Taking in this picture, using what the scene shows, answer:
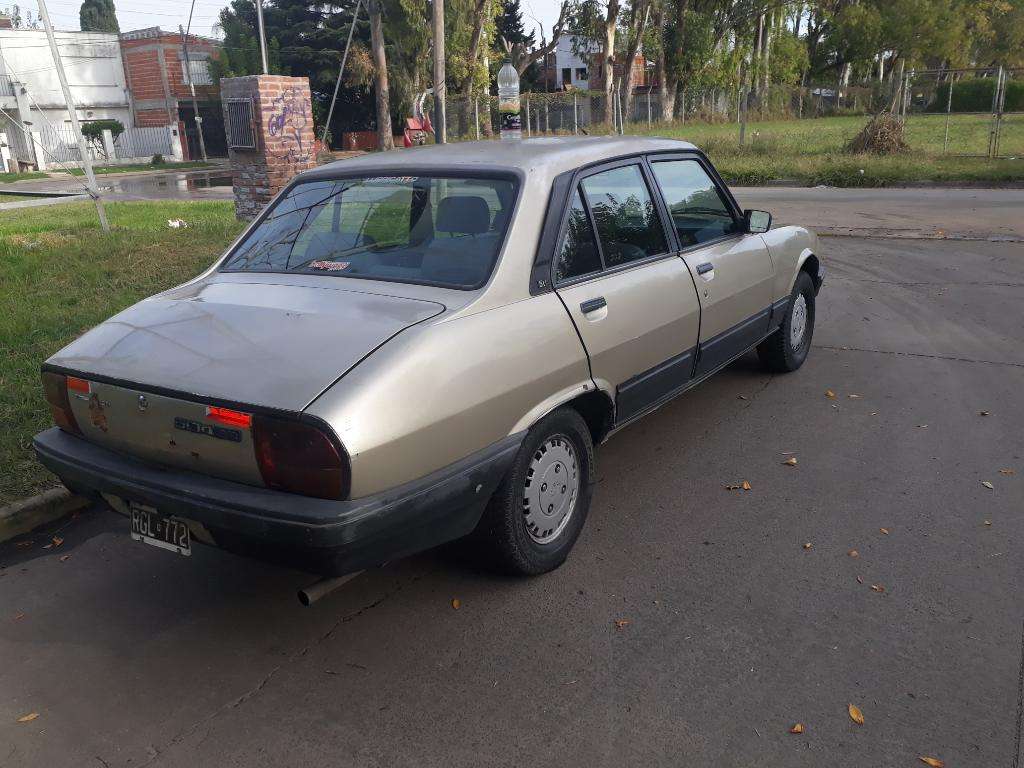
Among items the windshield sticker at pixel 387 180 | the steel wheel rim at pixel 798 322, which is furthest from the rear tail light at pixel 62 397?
the steel wheel rim at pixel 798 322

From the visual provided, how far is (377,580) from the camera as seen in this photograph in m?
3.69

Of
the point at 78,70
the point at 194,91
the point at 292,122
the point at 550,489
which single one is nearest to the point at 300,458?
the point at 550,489

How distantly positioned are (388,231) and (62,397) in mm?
1471

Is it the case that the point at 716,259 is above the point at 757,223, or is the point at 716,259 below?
below

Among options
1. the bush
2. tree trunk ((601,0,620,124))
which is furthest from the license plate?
the bush

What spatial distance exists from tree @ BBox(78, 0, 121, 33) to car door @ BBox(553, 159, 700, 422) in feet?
252

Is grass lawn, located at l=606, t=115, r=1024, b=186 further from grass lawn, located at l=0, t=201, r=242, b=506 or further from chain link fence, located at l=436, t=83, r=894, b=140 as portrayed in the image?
grass lawn, located at l=0, t=201, r=242, b=506

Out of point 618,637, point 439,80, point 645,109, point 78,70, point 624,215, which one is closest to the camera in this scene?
point 618,637

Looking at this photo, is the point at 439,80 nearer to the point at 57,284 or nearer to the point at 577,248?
the point at 57,284

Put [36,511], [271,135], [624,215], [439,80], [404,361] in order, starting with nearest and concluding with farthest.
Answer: [404,361]
[624,215]
[36,511]
[271,135]
[439,80]

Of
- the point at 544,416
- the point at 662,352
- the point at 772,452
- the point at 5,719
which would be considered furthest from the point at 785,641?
the point at 5,719

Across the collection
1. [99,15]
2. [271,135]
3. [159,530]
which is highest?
[99,15]

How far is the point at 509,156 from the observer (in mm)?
3924

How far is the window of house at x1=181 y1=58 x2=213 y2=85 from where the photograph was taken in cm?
4938
